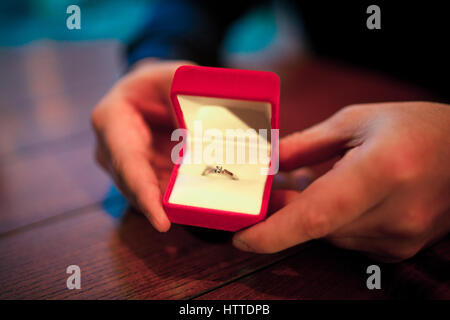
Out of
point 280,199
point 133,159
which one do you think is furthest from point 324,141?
point 133,159

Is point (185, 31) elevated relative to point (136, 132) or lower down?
elevated

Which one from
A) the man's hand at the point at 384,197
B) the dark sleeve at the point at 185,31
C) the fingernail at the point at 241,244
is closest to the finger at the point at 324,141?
the man's hand at the point at 384,197

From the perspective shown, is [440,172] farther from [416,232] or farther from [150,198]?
[150,198]

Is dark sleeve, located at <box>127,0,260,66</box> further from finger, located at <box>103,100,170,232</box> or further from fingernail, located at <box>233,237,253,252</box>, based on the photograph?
fingernail, located at <box>233,237,253,252</box>

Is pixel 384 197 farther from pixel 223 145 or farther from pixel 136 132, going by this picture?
pixel 136 132
